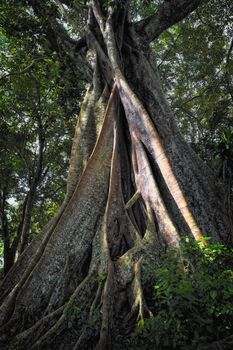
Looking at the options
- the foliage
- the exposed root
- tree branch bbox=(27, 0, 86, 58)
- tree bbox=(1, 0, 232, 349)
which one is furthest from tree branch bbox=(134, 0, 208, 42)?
the foliage

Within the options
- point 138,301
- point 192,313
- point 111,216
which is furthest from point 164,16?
point 192,313

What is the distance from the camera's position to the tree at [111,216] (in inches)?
125

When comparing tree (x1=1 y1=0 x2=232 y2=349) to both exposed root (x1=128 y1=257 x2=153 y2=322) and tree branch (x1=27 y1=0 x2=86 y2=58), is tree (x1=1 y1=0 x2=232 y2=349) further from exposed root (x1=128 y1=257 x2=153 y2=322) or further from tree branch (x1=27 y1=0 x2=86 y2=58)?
tree branch (x1=27 y1=0 x2=86 y2=58)

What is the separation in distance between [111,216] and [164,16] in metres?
5.00

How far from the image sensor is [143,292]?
3217 millimetres

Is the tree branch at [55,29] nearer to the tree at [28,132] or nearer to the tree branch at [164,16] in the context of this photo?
the tree at [28,132]

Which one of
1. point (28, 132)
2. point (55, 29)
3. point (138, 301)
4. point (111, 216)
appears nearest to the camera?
point (138, 301)

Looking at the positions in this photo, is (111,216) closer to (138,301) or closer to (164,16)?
(138,301)

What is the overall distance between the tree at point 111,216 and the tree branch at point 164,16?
535mm

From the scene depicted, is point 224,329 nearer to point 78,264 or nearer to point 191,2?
point 78,264

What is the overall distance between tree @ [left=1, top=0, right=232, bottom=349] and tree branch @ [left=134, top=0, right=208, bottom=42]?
53cm

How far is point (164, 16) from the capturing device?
7055mm

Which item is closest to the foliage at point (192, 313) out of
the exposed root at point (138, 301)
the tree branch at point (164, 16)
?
the exposed root at point (138, 301)

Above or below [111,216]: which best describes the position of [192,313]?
below
